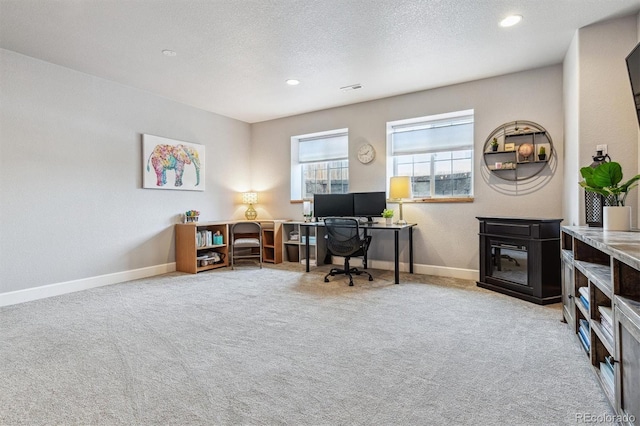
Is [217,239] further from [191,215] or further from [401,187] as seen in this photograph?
[401,187]

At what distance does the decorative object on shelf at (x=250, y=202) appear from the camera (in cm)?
603

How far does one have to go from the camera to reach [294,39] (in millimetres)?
3045

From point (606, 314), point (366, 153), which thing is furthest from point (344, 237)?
point (606, 314)

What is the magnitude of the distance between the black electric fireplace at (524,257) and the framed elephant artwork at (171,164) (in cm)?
426

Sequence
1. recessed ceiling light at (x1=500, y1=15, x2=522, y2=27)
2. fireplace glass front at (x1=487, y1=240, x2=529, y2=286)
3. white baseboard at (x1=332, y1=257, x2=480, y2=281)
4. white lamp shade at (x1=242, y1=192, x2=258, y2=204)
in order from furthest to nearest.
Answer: white lamp shade at (x1=242, y1=192, x2=258, y2=204)
white baseboard at (x1=332, y1=257, x2=480, y2=281)
fireplace glass front at (x1=487, y1=240, x2=529, y2=286)
recessed ceiling light at (x1=500, y1=15, x2=522, y2=27)

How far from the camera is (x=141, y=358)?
2.06 m

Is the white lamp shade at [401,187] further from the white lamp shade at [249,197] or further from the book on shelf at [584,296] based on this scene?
the white lamp shade at [249,197]

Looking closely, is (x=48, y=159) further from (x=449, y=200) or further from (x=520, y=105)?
(x=520, y=105)

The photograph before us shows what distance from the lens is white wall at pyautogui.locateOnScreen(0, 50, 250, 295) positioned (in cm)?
332

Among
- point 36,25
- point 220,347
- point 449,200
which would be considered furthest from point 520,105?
point 36,25

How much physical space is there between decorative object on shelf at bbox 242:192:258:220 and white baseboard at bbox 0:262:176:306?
1.73 meters

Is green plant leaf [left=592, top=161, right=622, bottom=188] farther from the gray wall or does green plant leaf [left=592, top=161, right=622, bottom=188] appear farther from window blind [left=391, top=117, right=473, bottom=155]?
window blind [left=391, top=117, right=473, bottom=155]

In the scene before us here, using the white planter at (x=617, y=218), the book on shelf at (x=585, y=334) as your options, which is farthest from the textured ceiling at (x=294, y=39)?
the book on shelf at (x=585, y=334)

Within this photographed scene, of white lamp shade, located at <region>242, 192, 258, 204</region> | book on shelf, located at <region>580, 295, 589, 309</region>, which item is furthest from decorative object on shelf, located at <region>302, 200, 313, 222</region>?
book on shelf, located at <region>580, 295, 589, 309</region>
